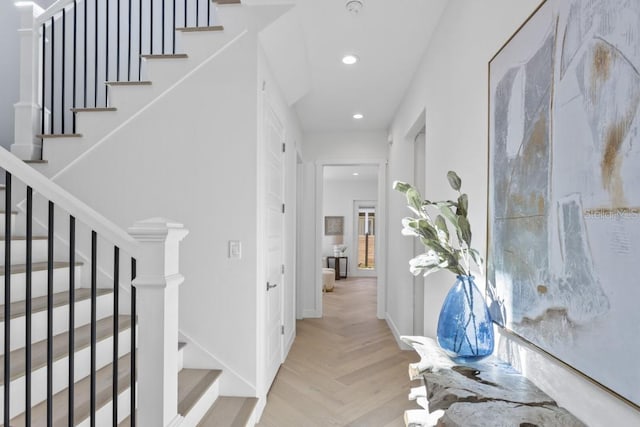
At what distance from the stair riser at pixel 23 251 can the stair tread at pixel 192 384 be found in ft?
3.82

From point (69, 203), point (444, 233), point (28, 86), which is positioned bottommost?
point (444, 233)

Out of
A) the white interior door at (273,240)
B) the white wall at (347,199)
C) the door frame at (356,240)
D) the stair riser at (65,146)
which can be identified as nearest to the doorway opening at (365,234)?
the door frame at (356,240)

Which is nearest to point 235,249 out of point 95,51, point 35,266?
point 35,266

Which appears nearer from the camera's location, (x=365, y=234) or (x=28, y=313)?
(x=28, y=313)

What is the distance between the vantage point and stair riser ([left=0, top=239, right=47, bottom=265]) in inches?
85.5

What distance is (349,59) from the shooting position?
10.0ft

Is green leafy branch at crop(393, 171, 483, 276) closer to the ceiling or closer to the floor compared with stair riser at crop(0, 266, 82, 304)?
closer to the ceiling

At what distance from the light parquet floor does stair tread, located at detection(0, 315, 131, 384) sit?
3.77 feet

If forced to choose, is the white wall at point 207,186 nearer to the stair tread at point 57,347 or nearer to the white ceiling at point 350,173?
the stair tread at point 57,347

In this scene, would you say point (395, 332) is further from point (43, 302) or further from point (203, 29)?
point (203, 29)

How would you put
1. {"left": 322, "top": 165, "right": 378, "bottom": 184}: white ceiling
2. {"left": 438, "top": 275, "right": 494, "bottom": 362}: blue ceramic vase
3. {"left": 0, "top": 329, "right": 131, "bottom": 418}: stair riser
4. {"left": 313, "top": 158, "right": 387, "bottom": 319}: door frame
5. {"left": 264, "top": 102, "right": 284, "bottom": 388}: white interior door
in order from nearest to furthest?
1. {"left": 438, "top": 275, "right": 494, "bottom": 362}: blue ceramic vase
2. {"left": 0, "top": 329, "right": 131, "bottom": 418}: stair riser
3. {"left": 264, "top": 102, "right": 284, "bottom": 388}: white interior door
4. {"left": 313, "top": 158, "right": 387, "bottom": 319}: door frame
5. {"left": 322, "top": 165, "right": 378, "bottom": 184}: white ceiling

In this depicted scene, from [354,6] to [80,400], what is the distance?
2.59 m

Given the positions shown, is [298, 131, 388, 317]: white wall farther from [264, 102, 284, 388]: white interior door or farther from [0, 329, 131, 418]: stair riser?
[0, 329, 131, 418]: stair riser

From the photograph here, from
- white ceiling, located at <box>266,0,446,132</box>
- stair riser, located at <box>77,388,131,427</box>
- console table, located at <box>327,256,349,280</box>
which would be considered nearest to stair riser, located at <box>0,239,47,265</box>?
stair riser, located at <box>77,388,131,427</box>
